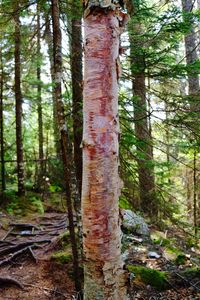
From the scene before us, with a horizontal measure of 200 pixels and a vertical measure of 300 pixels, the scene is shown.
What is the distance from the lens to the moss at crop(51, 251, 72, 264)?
606 cm

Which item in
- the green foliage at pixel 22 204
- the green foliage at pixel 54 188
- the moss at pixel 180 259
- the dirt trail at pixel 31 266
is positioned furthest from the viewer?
the green foliage at pixel 54 188

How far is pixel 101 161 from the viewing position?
2279mm

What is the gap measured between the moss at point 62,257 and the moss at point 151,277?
117 cm

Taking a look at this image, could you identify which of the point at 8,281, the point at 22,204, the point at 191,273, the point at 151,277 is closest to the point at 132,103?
the point at 151,277

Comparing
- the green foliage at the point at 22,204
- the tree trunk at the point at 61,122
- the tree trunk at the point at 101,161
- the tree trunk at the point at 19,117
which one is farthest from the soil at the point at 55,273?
the tree trunk at the point at 19,117

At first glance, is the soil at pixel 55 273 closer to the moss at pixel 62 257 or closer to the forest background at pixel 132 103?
the moss at pixel 62 257

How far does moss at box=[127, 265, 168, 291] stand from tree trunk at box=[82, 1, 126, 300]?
342 centimetres

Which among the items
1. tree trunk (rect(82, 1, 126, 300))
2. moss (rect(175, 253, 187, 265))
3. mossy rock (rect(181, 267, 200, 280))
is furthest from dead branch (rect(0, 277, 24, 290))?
tree trunk (rect(82, 1, 126, 300))

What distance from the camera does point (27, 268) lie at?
639 centimetres

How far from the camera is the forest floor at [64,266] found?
536cm

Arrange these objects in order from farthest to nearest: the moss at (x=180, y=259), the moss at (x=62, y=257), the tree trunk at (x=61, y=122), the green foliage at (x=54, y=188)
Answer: the green foliage at (x=54, y=188)
the moss at (x=180, y=259)
the moss at (x=62, y=257)
the tree trunk at (x=61, y=122)

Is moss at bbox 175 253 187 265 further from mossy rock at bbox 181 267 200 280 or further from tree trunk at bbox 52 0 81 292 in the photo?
tree trunk at bbox 52 0 81 292

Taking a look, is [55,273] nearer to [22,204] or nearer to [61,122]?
[61,122]

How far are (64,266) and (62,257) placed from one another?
24cm
